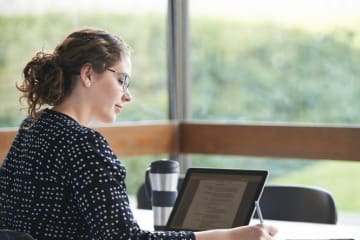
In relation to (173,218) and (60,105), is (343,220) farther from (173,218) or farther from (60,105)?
(60,105)

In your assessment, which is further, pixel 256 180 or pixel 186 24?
pixel 186 24

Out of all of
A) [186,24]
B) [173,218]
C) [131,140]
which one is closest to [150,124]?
[131,140]

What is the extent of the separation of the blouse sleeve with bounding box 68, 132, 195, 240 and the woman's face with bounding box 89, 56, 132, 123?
178 millimetres

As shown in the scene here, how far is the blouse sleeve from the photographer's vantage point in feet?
6.19

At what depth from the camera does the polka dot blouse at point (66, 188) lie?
1.90 meters

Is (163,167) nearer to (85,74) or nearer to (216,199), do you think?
(216,199)

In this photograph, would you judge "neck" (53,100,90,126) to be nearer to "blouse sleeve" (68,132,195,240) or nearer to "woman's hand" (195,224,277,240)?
"blouse sleeve" (68,132,195,240)

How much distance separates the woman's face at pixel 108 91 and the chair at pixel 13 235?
39cm

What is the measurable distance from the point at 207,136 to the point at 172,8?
29.5 inches

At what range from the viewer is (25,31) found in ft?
13.2

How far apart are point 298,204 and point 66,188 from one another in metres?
1.34

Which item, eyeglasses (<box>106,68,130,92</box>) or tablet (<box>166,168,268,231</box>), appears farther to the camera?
tablet (<box>166,168,268,231</box>)

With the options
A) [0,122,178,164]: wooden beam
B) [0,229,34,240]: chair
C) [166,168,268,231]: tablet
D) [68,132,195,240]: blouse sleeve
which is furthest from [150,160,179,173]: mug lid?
[0,122,178,164]: wooden beam

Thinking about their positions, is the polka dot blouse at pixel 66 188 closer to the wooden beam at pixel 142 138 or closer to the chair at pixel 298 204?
the chair at pixel 298 204
